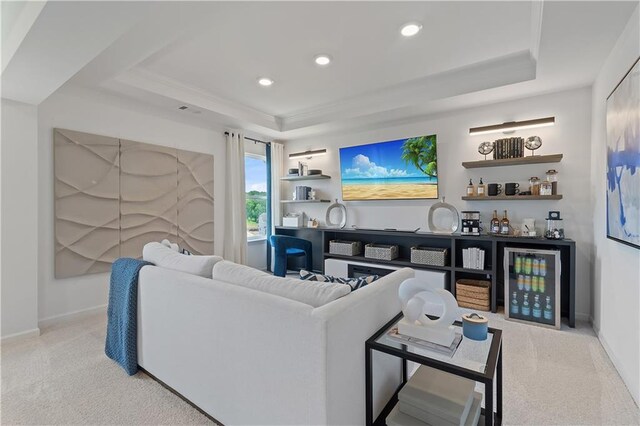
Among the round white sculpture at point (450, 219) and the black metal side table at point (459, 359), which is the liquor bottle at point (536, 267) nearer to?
the round white sculpture at point (450, 219)

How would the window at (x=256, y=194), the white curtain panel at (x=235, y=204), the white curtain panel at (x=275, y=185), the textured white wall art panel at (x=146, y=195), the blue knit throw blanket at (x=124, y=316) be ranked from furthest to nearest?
the white curtain panel at (x=275, y=185) → the window at (x=256, y=194) → the white curtain panel at (x=235, y=204) → the textured white wall art panel at (x=146, y=195) → the blue knit throw blanket at (x=124, y=316)

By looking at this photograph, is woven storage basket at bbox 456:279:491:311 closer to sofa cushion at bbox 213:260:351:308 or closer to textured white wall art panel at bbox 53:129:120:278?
sofa cushion at bbox 213:260:351:308

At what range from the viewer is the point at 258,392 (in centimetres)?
137

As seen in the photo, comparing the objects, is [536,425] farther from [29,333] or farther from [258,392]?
[29,333]

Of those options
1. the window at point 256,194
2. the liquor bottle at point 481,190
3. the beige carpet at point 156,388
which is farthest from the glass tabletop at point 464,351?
the window at point 256,194

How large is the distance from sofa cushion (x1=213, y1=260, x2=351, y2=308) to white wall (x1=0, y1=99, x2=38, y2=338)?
2268mm

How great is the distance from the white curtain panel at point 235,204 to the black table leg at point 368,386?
3.44 metres

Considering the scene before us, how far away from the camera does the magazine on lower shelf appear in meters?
1.27

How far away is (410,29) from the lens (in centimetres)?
240

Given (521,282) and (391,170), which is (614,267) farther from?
(391,170)

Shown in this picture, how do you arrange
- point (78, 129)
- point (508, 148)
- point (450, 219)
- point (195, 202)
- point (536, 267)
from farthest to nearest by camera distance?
1. point (195, 202)
2. point (450, 219)
3. point (508, 148)
4. point (78, 129)
5. point (536, 267)

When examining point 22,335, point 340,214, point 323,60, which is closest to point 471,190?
point 340,214

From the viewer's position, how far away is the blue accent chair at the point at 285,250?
4.20 metres

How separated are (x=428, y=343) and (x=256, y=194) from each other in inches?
167
